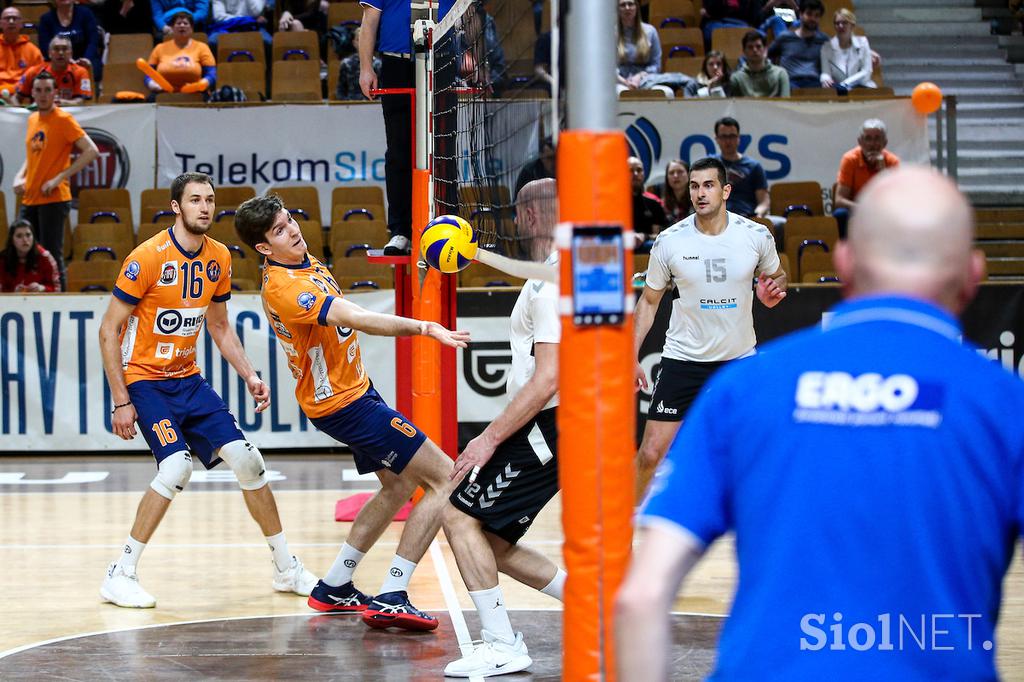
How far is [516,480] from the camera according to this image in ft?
17.0

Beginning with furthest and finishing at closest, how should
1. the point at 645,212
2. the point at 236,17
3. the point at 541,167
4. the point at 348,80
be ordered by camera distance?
the point at 236,17
the point at 348,80
the point at 645,212
the point at 541,167

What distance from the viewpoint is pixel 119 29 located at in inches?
625

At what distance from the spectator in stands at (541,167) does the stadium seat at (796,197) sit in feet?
27.1


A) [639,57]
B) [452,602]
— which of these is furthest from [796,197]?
[452,602]

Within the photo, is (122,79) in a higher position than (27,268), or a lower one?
higher

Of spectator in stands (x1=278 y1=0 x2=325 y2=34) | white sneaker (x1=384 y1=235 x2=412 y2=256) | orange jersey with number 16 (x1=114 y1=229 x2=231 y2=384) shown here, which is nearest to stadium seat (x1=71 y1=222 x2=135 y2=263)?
spectator in stands (x1=278 y1=0 x2=325 y2=34)

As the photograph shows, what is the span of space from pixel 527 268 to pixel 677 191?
7.99 metres

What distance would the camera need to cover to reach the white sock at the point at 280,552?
6761 millimetres

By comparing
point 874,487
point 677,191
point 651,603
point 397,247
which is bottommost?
point 651,603

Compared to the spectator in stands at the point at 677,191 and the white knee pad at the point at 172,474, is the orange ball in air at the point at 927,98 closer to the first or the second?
the spectator in stands at the point at 677,191

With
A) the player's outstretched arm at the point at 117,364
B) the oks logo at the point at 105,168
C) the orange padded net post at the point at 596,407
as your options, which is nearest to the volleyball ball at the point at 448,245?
the player's outstretched arm at the point at 117,364

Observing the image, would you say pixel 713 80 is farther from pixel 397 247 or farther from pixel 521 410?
pixel 521 410

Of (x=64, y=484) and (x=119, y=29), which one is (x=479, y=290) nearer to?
(x=64, y=484)

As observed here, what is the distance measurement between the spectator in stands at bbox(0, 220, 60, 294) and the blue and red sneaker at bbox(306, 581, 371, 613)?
6631 millimetres
